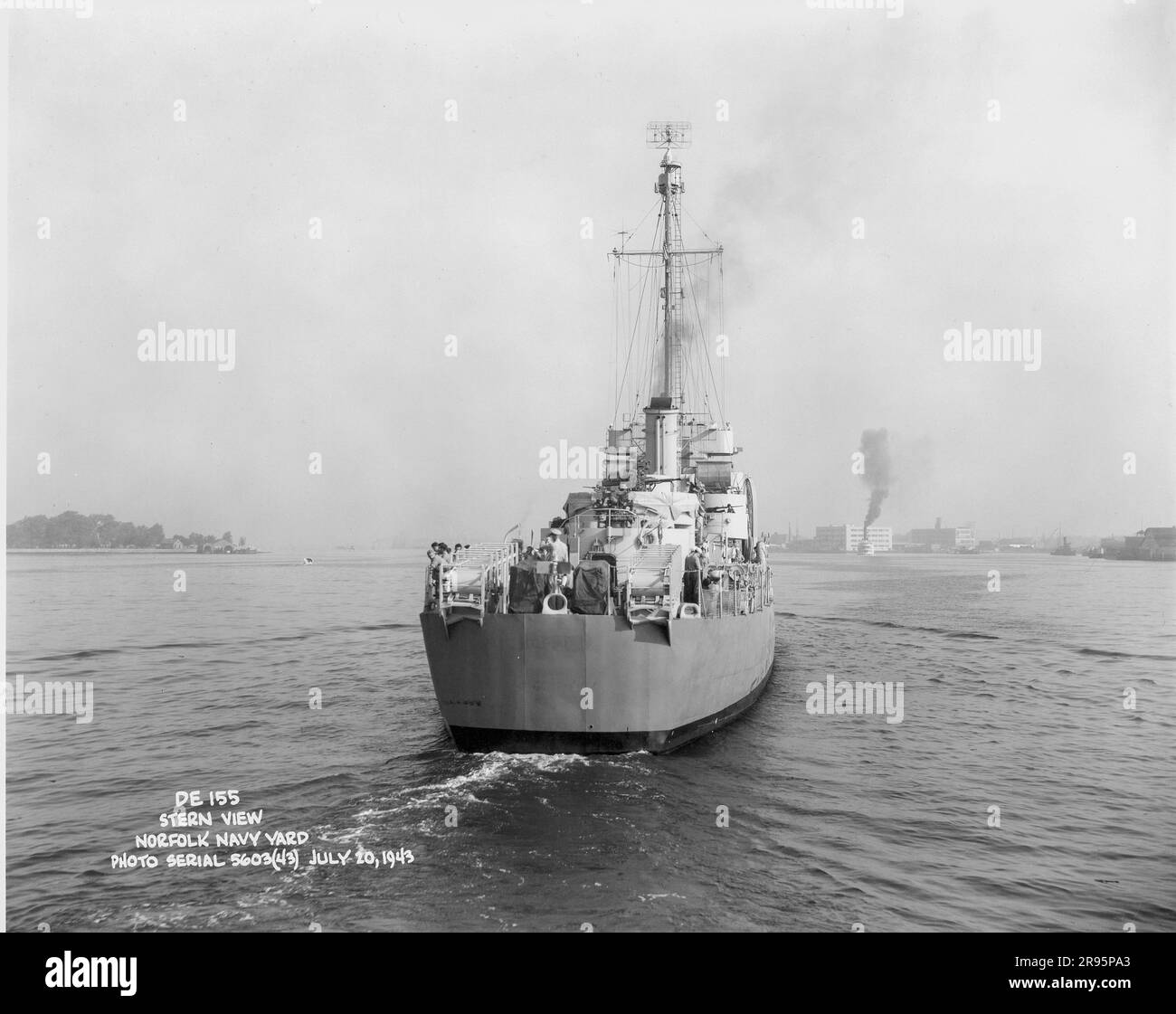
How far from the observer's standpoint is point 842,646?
33.8 metres

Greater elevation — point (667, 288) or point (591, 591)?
point (667, 288)

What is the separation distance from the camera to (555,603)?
50.0 feet

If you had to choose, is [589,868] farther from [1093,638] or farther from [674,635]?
[1093,638]

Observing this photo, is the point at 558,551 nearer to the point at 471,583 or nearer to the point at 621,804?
the point at 471,583

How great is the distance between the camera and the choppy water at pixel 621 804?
32.8 ft

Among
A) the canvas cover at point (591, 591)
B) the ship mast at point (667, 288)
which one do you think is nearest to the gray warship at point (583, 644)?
the canvas cover at point (591, 591)

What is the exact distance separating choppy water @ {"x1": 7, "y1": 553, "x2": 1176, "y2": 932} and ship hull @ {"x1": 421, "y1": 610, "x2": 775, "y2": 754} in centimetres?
53

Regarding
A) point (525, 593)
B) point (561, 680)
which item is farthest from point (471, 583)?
point (561, 680)

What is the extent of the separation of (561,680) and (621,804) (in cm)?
265

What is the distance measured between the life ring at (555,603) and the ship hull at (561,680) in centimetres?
21

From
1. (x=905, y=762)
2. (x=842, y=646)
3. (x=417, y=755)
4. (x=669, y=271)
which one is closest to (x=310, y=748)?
(x=417, y=755)

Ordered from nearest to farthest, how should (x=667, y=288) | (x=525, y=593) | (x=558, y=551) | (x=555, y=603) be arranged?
1. (x=555, y=603)
2. (x=525, y=593)
3. (x=558, y=551)
4. (x=667, y=288)

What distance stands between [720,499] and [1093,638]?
21.3 metres

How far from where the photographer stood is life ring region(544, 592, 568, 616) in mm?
15156
